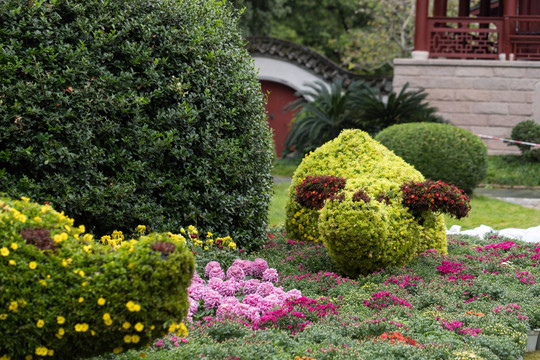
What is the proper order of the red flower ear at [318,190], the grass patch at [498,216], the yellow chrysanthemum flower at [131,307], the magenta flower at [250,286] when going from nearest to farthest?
the yellow chrysanthemum flower at [131,307]
the magenta flower at [250,286]
the red flower ear at [318,190]
the grass patch at [498,216]

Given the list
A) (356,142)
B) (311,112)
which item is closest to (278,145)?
(311,112)

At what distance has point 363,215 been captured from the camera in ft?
18.2

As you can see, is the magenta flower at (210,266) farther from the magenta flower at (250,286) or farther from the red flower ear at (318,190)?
the red flower ear at (318,190)

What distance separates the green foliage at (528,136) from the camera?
15.6 meters

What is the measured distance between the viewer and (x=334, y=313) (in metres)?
4.88

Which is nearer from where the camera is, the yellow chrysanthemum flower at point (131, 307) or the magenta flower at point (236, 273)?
the yellow chrysanthemum flower at point (131, 307)

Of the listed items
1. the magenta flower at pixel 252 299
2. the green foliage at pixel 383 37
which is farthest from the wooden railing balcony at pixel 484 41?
the magenta flower at pixel 252 299

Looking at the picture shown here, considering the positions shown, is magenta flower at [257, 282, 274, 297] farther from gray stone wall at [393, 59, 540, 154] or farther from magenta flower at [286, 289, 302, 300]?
gray stone wall at [393, 59, 540, 154]

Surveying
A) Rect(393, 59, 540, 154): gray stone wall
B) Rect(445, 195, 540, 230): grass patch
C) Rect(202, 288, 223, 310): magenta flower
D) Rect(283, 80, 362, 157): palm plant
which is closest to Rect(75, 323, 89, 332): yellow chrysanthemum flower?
Rect(202, 288, 223, 310): magenta flower

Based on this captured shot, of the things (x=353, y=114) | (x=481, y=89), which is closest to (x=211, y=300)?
(x=353, y=114)

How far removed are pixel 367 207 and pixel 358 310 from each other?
957 mm

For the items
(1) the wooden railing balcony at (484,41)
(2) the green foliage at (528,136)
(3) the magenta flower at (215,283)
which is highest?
(1) the wooden railing balcony at (484,41)

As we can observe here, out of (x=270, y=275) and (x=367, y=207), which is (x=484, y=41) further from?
(x=270, y=275)

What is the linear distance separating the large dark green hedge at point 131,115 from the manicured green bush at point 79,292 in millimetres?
2086
